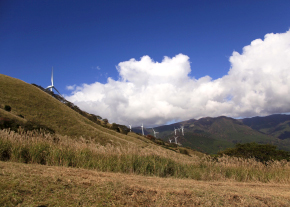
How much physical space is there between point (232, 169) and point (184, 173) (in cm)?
331

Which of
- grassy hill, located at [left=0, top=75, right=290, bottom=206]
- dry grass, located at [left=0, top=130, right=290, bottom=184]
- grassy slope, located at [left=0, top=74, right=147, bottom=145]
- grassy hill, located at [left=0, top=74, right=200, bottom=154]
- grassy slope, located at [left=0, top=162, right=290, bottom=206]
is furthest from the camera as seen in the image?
grassy slope, located at [left=0, top=74, right=147, bottom=145]

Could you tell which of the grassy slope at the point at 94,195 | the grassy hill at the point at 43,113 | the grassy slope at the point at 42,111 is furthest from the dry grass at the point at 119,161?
the grassy slope at the point at 42,111

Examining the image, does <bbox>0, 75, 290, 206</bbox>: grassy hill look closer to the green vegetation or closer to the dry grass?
the dry grass

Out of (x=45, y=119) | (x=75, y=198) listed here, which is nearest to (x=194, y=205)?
(x=75, y=198)

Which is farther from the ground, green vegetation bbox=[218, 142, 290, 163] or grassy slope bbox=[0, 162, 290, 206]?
grassy slope bbox=[0, 162, 290, 206]

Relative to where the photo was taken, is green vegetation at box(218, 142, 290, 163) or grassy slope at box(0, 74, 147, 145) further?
grassy slope at box(0, 74, 147, 145)

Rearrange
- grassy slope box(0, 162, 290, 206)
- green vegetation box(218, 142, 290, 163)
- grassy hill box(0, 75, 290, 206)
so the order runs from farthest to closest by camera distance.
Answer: green vegetation box(218, 142, 290, 163), grassy hill box(0, 75, 290, 206), grassy slope box(0, 162, 290, 206)

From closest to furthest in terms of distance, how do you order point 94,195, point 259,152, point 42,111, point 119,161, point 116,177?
point 94,195 → point 116,177 → point 119,161 → point 259,152 → point 42,111

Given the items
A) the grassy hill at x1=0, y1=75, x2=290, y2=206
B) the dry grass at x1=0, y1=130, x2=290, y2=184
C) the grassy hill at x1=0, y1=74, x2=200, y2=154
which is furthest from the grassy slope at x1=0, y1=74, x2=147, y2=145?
the grassy hill at x1=0, y1=75, x2=290, y2=206

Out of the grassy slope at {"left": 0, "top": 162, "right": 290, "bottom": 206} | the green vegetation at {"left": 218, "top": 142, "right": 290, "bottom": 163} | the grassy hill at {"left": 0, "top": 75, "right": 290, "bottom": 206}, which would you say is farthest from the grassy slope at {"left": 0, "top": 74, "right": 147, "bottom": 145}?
the grassy slope at {"left": 0, "top": 162, "right": 290, "bottom": 206}

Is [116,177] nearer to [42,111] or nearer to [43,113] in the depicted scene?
[43,113]

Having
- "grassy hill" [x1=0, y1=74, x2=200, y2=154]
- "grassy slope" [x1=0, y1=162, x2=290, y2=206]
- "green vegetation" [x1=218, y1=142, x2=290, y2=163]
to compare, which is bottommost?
"green vegetation" [x1=218, y1=142, x2=290, y2=163]

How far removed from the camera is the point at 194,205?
452 cm

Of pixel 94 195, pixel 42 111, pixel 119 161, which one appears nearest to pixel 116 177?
pixel 94 195
